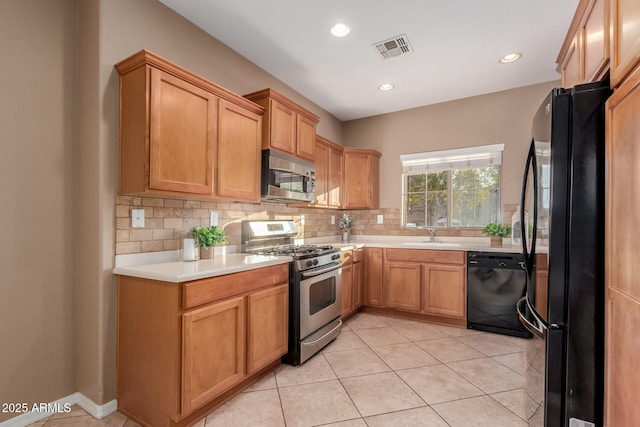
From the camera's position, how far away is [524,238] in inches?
69.8

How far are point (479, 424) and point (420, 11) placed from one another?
2789mm

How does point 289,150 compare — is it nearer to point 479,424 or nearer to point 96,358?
point 96,358

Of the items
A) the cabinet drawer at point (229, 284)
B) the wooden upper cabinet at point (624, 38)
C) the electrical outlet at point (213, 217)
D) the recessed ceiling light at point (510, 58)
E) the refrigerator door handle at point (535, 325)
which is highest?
the recessed ceiling light at point (510, 58)

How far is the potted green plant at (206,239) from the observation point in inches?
88.7

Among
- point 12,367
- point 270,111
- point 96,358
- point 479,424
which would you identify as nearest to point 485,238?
point 479,424

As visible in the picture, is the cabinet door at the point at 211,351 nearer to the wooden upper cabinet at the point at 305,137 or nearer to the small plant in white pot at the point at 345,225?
the wooden upper cabinet at the point at 305,137

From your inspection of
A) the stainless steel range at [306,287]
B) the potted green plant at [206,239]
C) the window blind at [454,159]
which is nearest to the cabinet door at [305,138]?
the stainless steel range at [306,287]

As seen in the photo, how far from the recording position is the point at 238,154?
2.43 meters

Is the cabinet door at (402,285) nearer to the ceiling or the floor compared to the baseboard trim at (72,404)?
nearer to the ceiling

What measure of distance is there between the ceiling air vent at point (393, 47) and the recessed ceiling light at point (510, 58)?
3.10ft

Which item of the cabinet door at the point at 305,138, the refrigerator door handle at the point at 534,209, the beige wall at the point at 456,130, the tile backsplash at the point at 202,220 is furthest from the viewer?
the beige wall at the point at 456,130

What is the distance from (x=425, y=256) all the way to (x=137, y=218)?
2895 millimetres

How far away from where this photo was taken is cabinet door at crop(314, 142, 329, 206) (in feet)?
12.1

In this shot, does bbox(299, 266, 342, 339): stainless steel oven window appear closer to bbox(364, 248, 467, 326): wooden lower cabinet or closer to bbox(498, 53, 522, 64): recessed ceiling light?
bbox(364, 248, 467, 326): wooden lower cabinet
